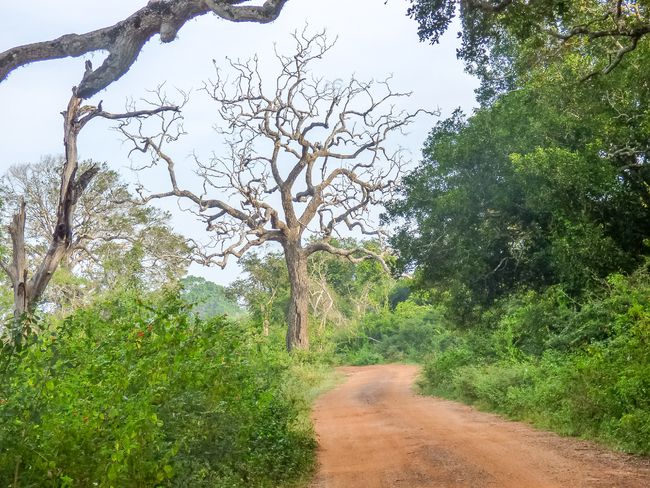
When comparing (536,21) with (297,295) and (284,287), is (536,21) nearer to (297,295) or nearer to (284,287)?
(297,295)

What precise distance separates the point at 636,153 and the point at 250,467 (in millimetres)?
Result: 11587

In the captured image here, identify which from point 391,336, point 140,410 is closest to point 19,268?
point 140,410

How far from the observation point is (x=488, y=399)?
17188mm

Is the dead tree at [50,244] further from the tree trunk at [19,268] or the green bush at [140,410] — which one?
the green bush at [140,410]

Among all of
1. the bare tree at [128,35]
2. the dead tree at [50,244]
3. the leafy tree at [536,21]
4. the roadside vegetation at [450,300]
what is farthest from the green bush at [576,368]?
the dead tree at [50,244]

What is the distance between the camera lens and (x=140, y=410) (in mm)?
4996

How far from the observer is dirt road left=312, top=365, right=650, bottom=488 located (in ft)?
27.6

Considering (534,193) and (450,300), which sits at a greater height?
(534,193)

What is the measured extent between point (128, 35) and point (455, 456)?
731 cm

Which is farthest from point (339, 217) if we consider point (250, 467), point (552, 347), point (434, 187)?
point (250, 467)

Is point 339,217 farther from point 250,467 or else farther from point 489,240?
point 250,467

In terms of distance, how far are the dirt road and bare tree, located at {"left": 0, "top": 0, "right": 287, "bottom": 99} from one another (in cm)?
597

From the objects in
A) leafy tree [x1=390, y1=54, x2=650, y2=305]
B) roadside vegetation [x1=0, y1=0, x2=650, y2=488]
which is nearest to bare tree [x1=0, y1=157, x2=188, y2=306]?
roadside vegetation [x1=0, y1=0, x2=650, y2=488]

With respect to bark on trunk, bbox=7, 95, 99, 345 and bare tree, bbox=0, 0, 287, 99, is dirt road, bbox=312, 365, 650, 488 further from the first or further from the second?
bare tree, bbox=0, 0, 287, 99
